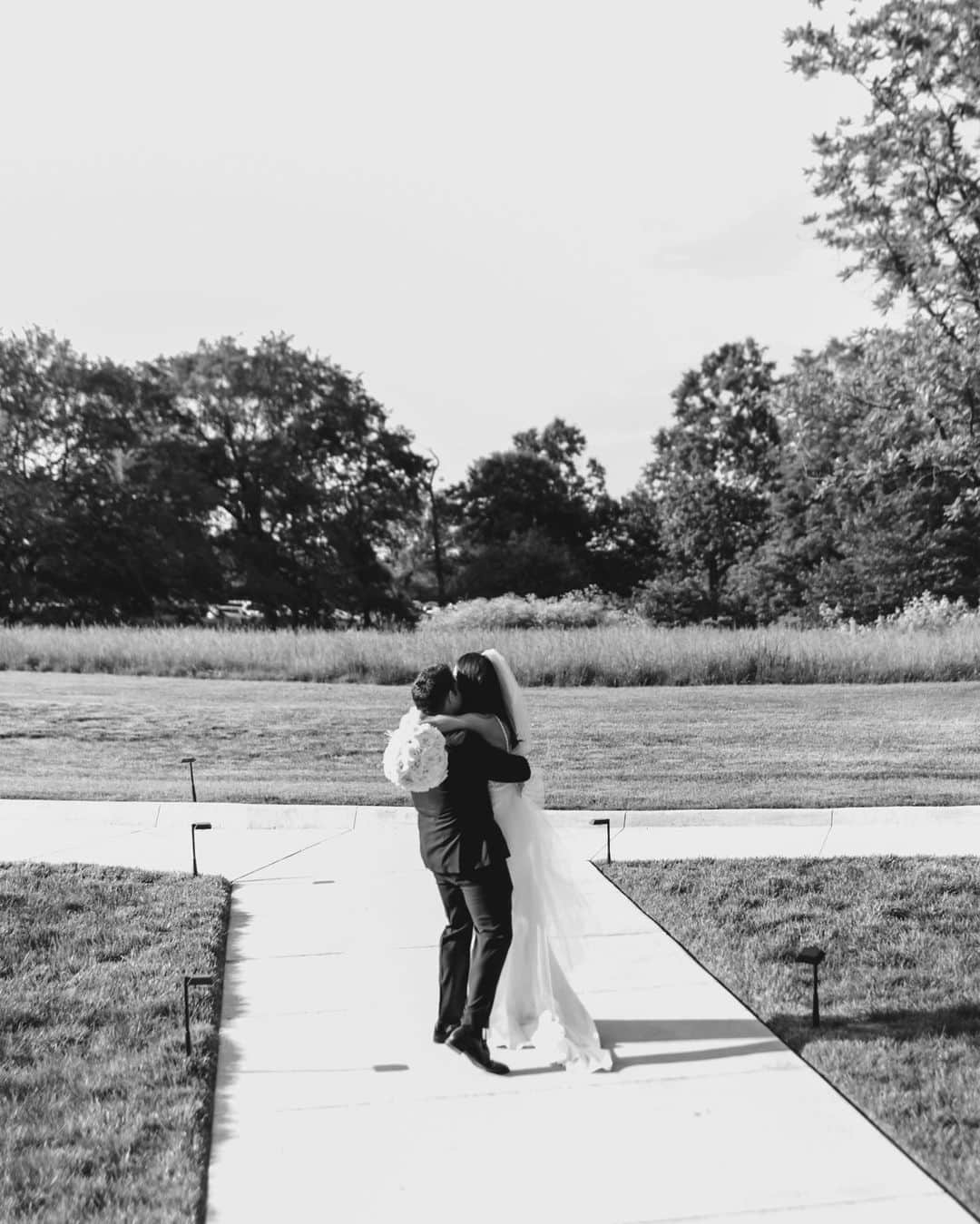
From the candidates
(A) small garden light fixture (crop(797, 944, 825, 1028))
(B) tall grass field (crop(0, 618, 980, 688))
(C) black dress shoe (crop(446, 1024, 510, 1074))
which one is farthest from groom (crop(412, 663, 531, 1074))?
(B) tall grass field (crop(0, 618, 980, 688))

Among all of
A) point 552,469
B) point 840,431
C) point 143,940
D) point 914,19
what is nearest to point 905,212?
point 914,19

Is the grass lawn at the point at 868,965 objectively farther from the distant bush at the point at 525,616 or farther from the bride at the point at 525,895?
the distant bush at the point at 525,616

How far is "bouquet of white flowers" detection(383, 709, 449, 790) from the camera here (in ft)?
16.0

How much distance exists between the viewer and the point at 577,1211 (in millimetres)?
3814

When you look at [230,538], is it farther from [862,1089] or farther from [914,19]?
[862,1089]

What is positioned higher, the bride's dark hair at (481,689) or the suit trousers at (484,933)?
the bride's dark hair at (481,689)

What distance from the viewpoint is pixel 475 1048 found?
4.99 m

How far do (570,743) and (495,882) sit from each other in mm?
8759

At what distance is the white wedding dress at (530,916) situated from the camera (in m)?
5.19

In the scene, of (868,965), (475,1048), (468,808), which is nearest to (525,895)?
(468,808)

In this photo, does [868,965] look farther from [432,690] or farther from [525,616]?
[525,616]

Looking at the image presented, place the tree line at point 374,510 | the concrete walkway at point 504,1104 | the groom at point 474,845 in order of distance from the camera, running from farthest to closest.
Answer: the tree line at point 374,510 < the groom at point 474,845 < the concrete walkway at point 504,1104

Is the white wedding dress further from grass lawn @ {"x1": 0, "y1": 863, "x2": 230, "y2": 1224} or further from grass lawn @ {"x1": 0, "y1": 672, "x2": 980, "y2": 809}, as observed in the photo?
grass lawn @ {"x1": 0, "y1": 672, "x2": 980, "y2": 809}

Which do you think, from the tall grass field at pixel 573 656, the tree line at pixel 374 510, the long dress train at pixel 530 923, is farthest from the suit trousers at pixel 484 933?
the tree line at pixel 374 510
